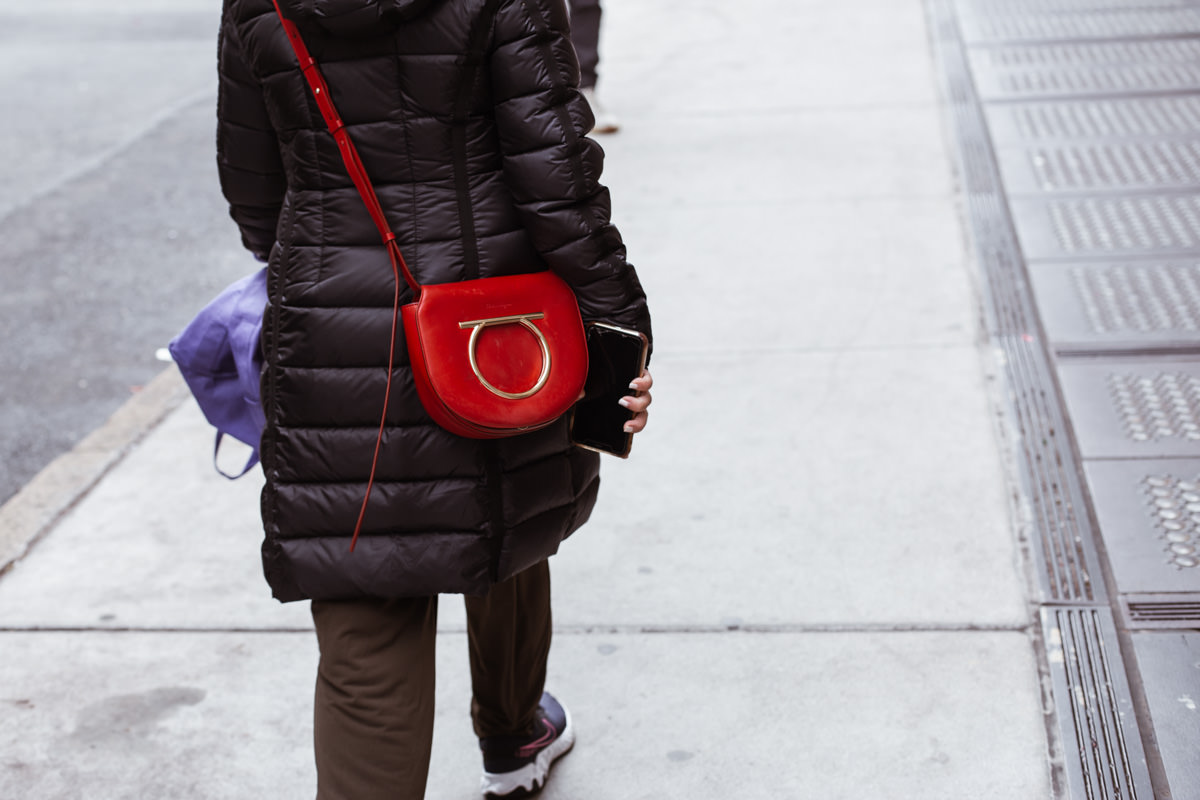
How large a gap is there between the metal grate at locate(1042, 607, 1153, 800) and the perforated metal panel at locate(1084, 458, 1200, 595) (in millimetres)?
196

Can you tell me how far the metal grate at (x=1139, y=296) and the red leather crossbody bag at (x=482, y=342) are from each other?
3.08 meters

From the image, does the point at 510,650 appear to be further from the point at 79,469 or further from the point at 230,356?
the point at 79,469

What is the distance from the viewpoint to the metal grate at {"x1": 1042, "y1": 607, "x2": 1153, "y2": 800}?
259 centimetres

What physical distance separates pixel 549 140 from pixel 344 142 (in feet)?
1.03

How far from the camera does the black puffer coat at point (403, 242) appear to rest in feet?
6.59

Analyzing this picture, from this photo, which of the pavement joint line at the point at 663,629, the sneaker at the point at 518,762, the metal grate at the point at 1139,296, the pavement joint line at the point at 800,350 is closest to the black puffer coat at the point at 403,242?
the sneaker at the point at 518,762

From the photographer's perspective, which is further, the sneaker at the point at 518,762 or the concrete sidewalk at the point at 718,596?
the concrete sidewalk at the point at 718,596

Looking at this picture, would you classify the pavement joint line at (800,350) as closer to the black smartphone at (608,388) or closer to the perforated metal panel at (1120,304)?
the perforated metal panel at (1120,304)

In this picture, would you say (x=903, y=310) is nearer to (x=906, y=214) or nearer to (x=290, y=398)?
(x=906, y=214)

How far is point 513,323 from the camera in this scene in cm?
210

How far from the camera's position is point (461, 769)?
2.84 meters

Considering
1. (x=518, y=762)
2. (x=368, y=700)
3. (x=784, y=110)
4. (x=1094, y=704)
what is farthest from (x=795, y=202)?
(x=368, y=700)

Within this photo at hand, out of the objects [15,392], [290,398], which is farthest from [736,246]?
[290,398]

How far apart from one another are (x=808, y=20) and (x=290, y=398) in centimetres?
860
